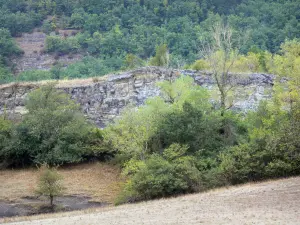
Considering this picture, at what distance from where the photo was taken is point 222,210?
925 inches

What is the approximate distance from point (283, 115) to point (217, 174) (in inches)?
313

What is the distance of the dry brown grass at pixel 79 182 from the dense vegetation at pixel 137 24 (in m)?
43.5

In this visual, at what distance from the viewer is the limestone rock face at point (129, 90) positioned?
155 feet

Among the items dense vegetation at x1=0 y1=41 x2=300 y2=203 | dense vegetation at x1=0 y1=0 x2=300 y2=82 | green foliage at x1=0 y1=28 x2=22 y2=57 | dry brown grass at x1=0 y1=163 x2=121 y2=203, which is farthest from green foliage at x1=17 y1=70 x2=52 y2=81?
dry brown grass at x1=0 y1=163 x2=121 y2=203

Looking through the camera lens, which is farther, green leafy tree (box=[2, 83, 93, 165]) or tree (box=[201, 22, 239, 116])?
green leafy tree (box=[2, 83, 93, 165])

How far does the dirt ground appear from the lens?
2122cm

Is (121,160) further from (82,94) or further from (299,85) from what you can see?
(299,85)

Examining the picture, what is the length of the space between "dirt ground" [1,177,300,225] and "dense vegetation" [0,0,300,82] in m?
59.4

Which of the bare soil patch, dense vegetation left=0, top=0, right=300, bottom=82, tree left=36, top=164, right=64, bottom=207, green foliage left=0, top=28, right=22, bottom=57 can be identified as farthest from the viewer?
green foliage left=0, top=28, right=22, bottom=57

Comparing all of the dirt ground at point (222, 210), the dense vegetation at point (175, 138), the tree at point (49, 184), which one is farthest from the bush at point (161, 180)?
the tree at point (49, 184)

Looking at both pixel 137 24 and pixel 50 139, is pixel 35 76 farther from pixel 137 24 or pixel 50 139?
pixel 50 139

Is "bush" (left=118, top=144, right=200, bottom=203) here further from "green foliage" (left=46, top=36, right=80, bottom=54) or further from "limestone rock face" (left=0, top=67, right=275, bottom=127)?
"green foliage" (left=46, top=36, right=80, bottom=54)

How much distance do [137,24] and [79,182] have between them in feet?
228

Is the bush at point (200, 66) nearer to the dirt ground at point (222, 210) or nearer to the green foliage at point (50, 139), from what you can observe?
the green foliage at point (50, 139)
